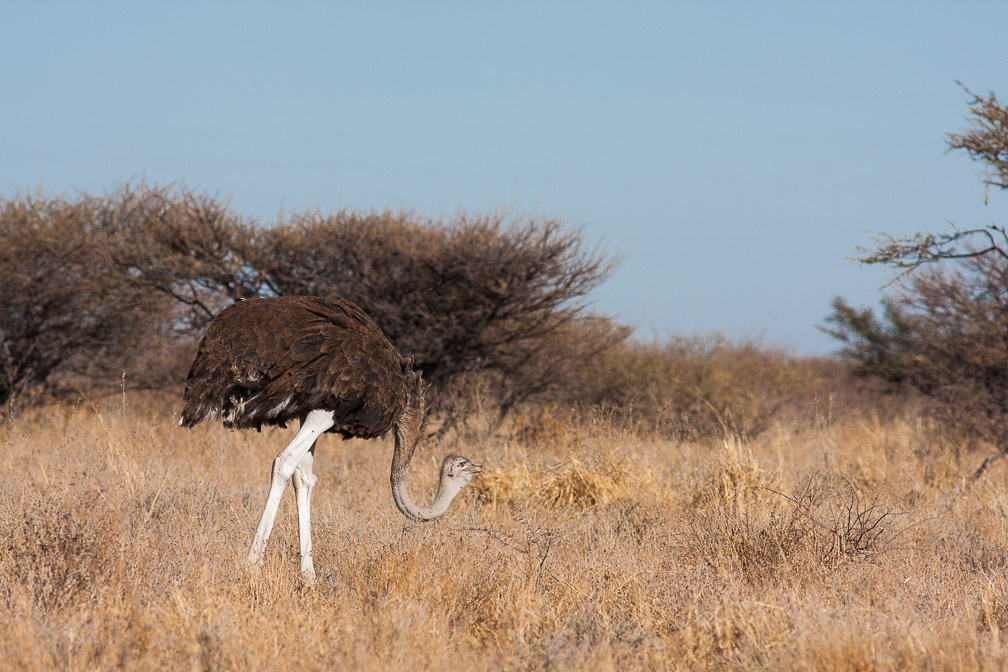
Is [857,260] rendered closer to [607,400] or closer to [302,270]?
[607,400]

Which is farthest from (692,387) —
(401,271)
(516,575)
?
(516,575)

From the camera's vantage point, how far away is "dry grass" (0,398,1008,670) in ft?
12.7

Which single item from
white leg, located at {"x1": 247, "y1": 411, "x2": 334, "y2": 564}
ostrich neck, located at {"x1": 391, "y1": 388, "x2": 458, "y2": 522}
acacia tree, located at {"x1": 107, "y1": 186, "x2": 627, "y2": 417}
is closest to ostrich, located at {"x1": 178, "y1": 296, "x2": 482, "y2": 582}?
white leg, located at {"x1": 247, "y1": 411, "x2": 334, "y2": 564}

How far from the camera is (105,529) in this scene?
4711 mm

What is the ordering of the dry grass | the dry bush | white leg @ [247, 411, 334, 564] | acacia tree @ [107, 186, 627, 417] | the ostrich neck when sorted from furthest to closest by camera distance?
the dry bush, acacia tree @ [107, 186, 627, 417], the ostrich neck, white leg @ [247, 411, 334, 564], the dry grass

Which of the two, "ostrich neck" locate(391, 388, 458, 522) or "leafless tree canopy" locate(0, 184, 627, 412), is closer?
"ostrich neck" locate(391, 388, 458, 522)

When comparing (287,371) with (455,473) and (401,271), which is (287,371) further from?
(401,271)

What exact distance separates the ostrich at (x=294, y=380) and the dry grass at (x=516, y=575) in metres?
0.53

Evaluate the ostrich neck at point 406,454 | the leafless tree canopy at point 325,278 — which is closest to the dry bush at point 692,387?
the leafless tree canopy at point 325,278

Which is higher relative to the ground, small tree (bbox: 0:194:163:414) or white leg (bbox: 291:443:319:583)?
small tree (bbox: 0:194:163:414)

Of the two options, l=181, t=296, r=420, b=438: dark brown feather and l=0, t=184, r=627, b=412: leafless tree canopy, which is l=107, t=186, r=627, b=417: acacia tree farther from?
l=181, t=296, r=420, b=438: dark brown feather

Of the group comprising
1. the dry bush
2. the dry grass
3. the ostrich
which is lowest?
the dry grass

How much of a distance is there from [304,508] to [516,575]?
1.26 metres

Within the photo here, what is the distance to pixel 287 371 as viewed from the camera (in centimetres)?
501
